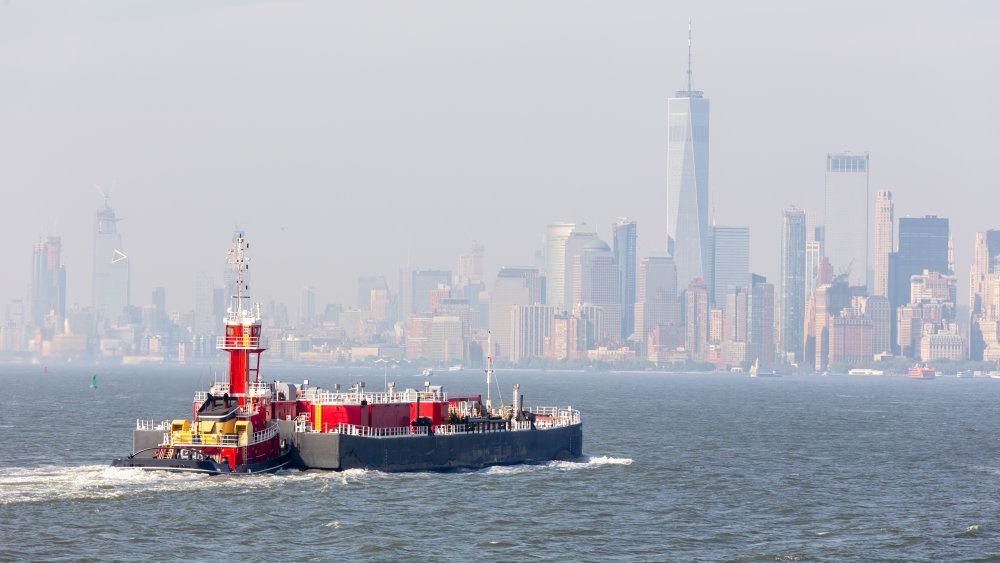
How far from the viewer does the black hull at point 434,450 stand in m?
85.6

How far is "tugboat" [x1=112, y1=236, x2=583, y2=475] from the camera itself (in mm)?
82250

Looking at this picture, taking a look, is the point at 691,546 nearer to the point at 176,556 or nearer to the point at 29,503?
the point at 176,556

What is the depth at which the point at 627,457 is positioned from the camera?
11025 centimetres

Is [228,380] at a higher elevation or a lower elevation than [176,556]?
higher

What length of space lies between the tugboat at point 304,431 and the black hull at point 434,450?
0.06m

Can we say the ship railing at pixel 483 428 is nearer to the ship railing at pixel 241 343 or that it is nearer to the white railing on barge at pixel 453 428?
the white railing on barge at pixel 453 428

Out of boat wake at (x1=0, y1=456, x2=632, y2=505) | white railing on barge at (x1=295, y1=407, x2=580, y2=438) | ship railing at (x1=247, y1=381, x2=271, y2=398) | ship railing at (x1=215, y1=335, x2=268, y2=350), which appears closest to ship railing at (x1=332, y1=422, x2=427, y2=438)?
white railing on barge at (x1=295, y1=407, x2=580, y2=438)

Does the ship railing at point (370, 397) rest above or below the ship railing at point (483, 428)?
above

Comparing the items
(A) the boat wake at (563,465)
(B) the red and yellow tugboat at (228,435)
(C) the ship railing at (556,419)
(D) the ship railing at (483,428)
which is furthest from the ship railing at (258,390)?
(C) the ship railing at (556,419)

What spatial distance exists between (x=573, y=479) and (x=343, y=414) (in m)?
14.9

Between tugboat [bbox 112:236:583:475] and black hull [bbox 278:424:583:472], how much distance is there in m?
0.06

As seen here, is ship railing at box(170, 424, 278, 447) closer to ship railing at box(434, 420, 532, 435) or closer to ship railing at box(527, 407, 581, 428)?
ship railing at box(434, 420, 532, 435)

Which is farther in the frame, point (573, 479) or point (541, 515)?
point (573, 479)

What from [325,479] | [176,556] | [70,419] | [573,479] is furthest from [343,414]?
[70,419]
